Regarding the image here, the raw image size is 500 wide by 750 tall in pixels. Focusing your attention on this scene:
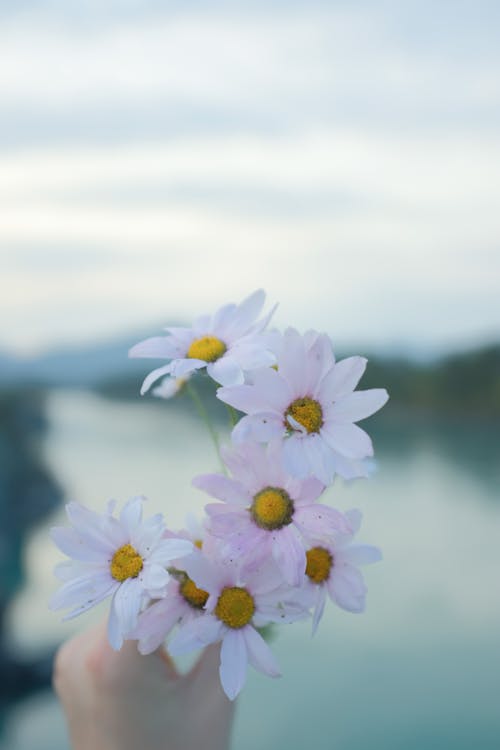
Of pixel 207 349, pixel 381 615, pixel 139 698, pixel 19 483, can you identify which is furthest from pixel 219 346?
pixel 19 483

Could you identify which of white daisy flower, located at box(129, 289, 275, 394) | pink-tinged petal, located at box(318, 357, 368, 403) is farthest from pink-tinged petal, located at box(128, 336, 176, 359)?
pink-tinged petal, located at box(318, 357, 368, 403)

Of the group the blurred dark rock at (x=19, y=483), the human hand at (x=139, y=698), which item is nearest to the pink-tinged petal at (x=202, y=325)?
the human hand at (x=139, y=698)

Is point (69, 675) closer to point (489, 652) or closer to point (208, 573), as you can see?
point (208, 573)

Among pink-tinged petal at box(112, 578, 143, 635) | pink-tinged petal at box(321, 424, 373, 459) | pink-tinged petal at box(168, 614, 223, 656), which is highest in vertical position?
pink-tinged petal at box(321, 424, 373, 459)

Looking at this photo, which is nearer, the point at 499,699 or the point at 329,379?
the point at 329,379

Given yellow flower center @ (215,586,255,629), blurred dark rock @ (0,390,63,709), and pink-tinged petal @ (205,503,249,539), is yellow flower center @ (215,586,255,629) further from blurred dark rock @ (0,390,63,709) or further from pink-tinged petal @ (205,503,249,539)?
blurred dark rock @ (0,390,63,709)

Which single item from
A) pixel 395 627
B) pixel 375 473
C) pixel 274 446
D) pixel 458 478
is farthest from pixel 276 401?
pixel 458 478
